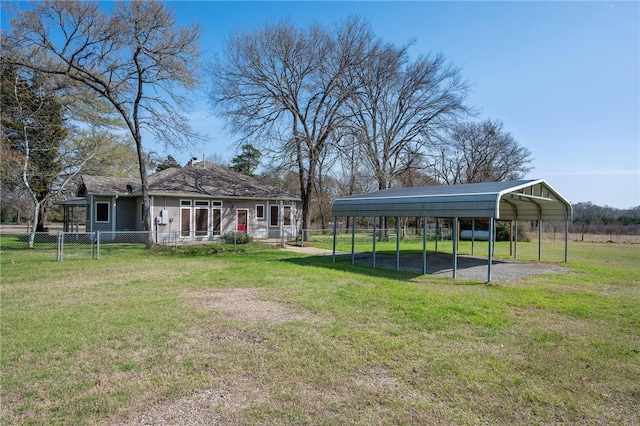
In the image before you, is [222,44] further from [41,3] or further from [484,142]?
[484,142]

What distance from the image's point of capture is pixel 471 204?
916 centimetres

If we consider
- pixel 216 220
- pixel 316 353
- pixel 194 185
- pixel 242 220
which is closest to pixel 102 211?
pixel 194 185

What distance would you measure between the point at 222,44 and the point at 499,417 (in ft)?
75.7

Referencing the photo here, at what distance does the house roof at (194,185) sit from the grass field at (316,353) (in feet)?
38.0

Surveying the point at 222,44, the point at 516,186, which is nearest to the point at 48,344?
the point at 516,186

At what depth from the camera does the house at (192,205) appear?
19.4 meters

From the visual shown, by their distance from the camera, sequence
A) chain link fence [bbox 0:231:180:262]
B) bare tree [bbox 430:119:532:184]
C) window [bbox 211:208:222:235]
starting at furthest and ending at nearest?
bare tree [bbox 430:119:532:184]
window [bbox 211:208:222:235]
chain link fence [bbox 0:231:180:262]

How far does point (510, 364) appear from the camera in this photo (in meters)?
4.13

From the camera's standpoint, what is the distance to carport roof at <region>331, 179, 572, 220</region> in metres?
9.11

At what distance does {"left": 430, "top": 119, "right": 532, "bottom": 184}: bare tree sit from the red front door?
18695 mm

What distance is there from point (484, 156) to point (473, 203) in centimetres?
2732

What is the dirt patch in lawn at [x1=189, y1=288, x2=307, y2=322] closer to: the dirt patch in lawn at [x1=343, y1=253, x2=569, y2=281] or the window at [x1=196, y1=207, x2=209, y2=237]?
the dirt patch in lawn at [x1=343, y1=253, x2=569, y2=281]

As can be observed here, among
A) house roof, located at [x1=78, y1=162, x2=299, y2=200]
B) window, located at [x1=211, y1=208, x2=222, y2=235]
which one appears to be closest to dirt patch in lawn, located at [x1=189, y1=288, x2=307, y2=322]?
house roof, located at [x1=78, y1=162, x2=299, y2=200]

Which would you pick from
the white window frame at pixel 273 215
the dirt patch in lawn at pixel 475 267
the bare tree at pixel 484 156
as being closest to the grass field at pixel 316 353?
the dirt patch in lawn at pixel 475 267
